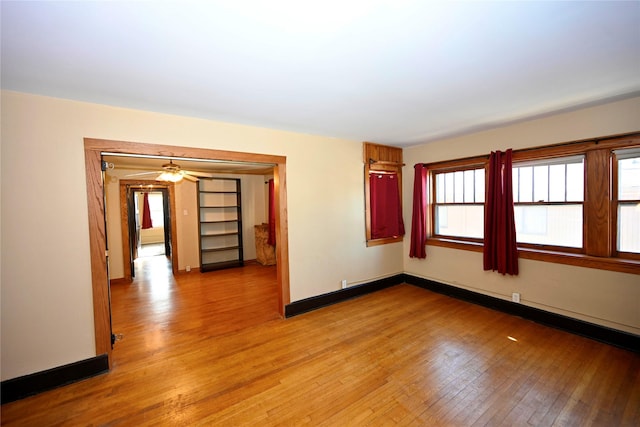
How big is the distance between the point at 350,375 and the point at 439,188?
11.2ft

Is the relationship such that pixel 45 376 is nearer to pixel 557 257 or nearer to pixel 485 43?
pixel 485 43

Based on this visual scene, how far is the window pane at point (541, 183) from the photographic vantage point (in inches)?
Result: 129

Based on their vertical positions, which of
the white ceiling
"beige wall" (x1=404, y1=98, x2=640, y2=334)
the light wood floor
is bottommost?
the light wood floor

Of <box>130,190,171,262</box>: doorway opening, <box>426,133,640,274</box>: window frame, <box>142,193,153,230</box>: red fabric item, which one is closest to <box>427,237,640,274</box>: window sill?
<box>426,133,640,274</box>: window frame

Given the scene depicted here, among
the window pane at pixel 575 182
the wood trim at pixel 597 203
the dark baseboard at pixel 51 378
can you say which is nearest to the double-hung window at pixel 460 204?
the window pane at pixel 575 182

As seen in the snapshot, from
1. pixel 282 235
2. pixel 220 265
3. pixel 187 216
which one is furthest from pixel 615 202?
pixel 187 216

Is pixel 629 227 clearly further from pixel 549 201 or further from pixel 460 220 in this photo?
pixel 460 220

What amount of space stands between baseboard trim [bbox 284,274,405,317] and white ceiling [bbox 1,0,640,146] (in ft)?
8.23

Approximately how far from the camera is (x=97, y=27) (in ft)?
4.53

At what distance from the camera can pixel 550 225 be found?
327cm

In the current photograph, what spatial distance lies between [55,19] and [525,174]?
15.1 ft

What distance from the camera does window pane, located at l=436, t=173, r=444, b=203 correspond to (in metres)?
4.50

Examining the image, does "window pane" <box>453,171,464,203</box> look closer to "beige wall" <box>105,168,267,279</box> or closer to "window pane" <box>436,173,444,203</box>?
"window pane" <box>436,173,444,203</box>

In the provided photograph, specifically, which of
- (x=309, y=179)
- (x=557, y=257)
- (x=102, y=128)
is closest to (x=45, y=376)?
(x=102, y=128)
